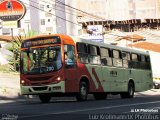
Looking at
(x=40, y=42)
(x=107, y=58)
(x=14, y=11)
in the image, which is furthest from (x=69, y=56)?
(x=14, y=11)

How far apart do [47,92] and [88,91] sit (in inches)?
95.7

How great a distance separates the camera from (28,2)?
4717 inches

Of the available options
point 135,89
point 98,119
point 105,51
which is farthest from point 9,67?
point 98,119

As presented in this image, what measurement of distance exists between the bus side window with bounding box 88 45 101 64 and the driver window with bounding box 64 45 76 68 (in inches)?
68.1

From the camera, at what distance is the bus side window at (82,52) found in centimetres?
2276

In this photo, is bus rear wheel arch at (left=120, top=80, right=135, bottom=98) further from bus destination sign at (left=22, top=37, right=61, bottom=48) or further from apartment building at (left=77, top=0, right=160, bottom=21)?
apartment building at (left=77, top=0, right=160, bottom=21)

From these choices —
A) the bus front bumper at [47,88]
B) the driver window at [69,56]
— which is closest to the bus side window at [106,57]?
Answer: the driver window at [69,56]

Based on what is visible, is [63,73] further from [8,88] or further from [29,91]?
[8,88]

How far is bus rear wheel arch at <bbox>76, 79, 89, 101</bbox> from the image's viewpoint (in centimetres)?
2276

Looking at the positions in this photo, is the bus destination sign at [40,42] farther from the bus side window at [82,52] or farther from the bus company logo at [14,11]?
the bus company logo at [14,11]

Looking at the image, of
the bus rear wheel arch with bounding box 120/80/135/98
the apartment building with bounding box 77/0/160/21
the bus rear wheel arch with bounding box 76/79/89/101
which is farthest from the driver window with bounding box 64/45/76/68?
the apartment building with bounding box 77/0/160/21

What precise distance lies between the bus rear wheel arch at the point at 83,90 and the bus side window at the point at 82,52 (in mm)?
970

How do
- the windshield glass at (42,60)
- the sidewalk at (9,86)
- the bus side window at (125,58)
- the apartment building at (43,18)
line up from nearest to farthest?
the windshield glass at (42,60) → the bus side window at (125,58) → the sidewalk at (9,86) → the apartment building at (43,18)

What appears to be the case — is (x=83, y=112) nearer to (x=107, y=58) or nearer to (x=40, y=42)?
(x=40, y=42)
